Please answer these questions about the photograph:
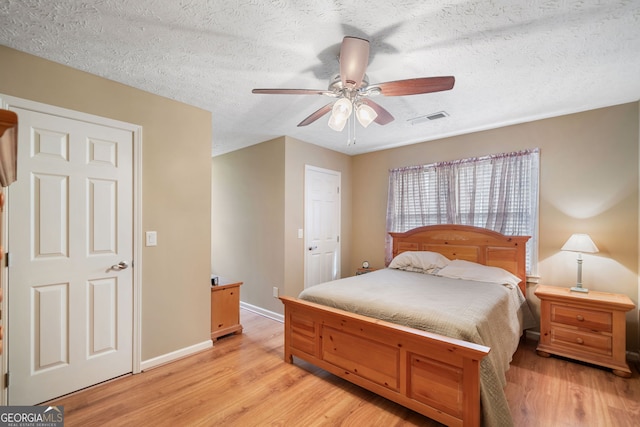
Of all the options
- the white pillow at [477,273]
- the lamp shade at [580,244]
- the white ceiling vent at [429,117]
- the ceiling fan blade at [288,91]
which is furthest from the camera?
the white ceiling vent at [429,117]

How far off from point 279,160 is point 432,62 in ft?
7.32

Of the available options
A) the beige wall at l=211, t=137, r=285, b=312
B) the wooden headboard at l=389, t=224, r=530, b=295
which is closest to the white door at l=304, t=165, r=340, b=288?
the beige wall at l=211, t=137, r=285, b=312

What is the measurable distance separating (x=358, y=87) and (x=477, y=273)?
7.76ft

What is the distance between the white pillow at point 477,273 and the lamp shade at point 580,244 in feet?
1.83

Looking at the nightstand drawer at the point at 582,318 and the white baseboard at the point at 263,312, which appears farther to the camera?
the white baseboard at the point at 263,312

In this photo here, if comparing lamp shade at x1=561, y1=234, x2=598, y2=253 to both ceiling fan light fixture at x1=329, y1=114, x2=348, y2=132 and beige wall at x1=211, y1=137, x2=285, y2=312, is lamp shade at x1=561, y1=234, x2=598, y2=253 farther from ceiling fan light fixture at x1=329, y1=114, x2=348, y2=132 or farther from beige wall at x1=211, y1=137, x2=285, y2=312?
beige wall at x1=211, y1=137, x2=285, y2=312

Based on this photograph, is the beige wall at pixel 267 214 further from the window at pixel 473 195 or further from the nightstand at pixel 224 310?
the window at pixel 473 195

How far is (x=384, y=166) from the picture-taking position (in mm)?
4449

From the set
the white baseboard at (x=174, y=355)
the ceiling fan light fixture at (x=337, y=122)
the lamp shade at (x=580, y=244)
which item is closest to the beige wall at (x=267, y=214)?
the white baseboard at (x=174, y=355)

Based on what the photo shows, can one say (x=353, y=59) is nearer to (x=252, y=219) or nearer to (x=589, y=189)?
(x=589, y=189)

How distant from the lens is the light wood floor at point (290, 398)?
1.91 metres

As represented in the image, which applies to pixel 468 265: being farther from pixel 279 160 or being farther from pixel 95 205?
pixel 95 205

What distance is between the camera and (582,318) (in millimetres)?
2590

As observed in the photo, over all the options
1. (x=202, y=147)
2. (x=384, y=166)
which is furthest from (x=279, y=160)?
(x=384, y=166)
